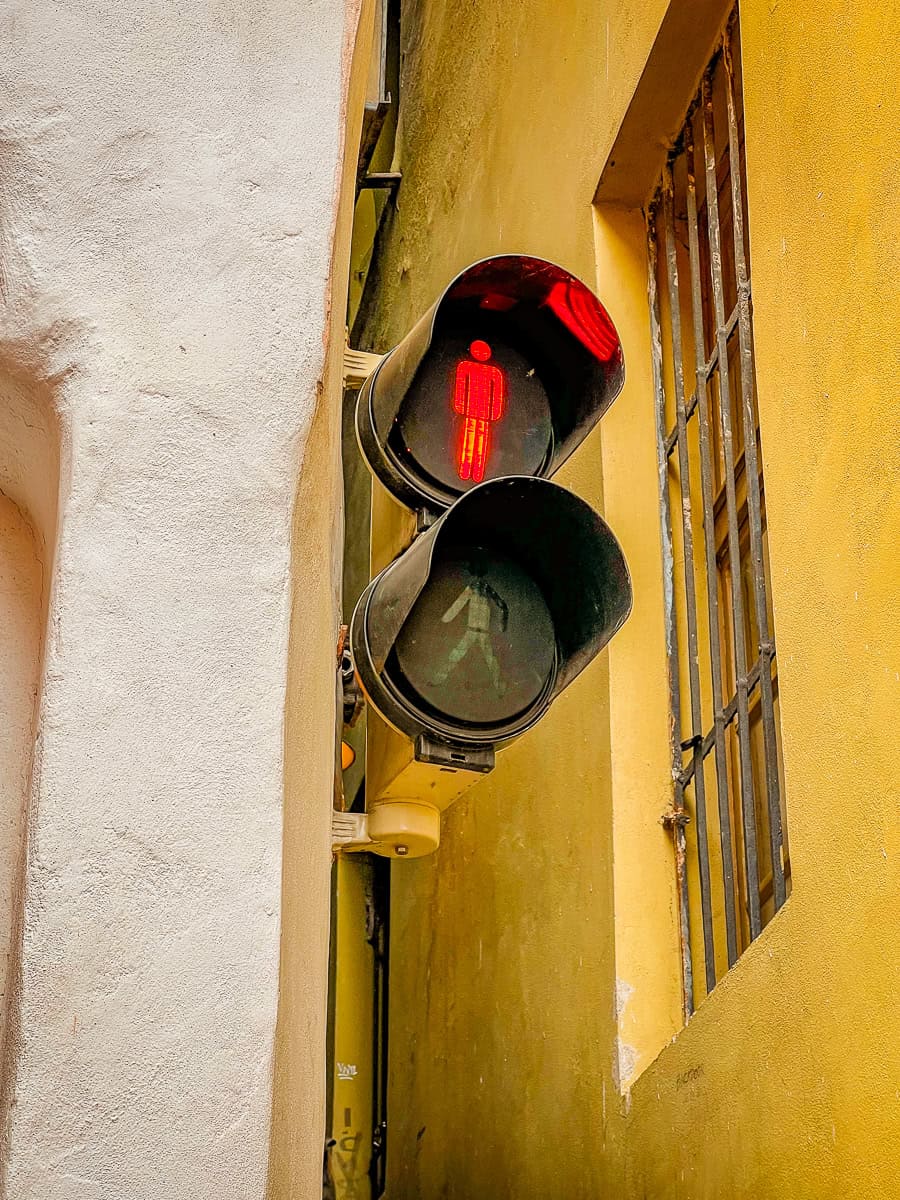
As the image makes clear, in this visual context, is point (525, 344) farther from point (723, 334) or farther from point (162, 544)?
point (162, 544)

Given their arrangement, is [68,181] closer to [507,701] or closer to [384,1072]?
[507,701]

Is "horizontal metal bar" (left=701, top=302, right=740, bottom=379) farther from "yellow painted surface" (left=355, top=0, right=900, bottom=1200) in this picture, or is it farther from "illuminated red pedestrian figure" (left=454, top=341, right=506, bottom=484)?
"illuminated red pedestrian figure" (left=454, top=341, right=506, bottom=484)

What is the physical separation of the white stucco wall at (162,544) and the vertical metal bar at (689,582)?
159cm

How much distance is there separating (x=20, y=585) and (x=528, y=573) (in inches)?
47.7

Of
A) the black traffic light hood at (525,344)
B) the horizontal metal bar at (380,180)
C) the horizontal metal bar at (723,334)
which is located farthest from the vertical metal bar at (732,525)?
the horizontal metal bar at (380,180)

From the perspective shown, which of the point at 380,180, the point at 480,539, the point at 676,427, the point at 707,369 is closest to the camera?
the point at 480,539

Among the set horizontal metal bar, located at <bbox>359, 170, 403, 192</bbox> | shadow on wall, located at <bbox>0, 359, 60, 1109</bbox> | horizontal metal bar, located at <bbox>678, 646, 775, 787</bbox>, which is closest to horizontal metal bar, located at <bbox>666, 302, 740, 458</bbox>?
horizontal metal bar, located at <bbox>678, 646, 775, 787</bbox>

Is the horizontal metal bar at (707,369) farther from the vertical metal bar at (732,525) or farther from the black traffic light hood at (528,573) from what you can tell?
the black traffic light hood at (528,573)

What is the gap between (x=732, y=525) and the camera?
416 centimetres

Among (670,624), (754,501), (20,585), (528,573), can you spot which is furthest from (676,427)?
(20,585)

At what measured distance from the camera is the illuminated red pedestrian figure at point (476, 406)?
3803mm

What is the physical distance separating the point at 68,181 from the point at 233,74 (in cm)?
35

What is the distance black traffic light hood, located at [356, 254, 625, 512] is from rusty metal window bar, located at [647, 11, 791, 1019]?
487 mm

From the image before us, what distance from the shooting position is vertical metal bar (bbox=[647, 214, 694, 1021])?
4285 mm
